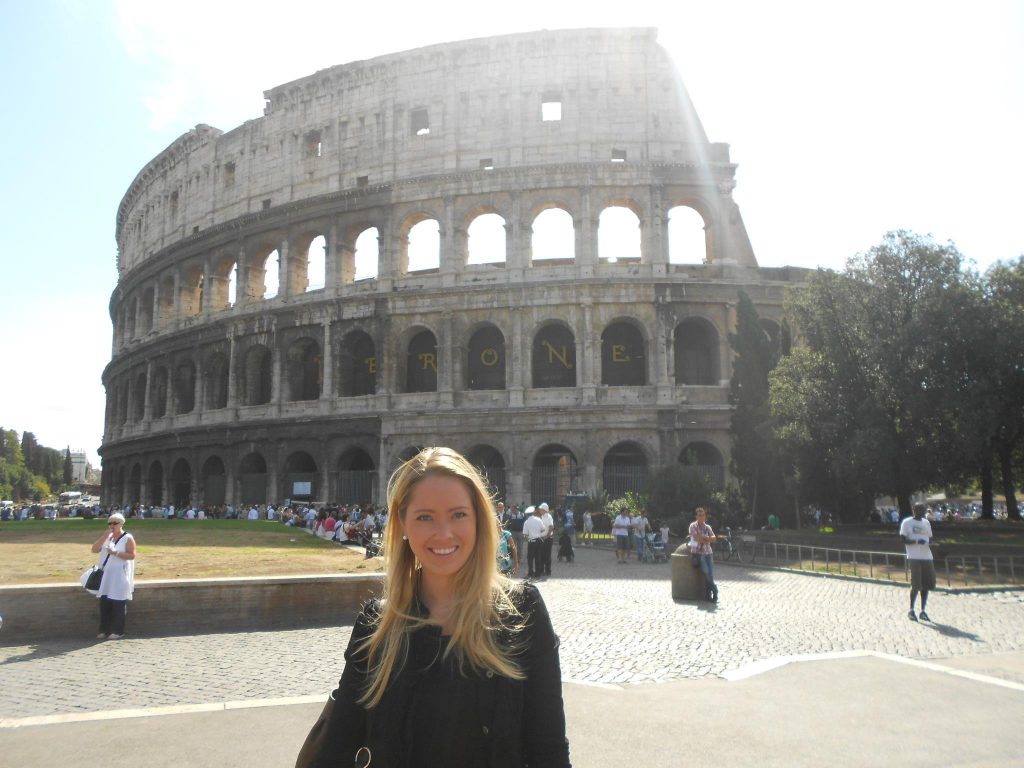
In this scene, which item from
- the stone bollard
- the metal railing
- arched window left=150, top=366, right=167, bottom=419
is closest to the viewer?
the stone bollard

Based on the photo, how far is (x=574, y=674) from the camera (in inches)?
273

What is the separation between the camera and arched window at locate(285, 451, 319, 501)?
3100 centimetres

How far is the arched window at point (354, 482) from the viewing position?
30.1 m

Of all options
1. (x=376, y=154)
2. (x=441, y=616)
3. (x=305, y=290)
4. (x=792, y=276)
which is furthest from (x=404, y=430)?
(x=441, y=616)

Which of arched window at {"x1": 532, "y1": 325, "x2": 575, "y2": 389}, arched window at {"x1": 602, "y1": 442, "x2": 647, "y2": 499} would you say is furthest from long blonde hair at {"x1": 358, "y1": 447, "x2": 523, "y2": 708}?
arched window at {"x1": 532, "y1": 325, "x2": 575, "y2": 389}

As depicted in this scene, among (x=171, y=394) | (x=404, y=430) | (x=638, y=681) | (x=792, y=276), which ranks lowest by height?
(x=638, y=681)

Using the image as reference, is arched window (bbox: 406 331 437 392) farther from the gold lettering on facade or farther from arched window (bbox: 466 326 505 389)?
the gold lettering on facade

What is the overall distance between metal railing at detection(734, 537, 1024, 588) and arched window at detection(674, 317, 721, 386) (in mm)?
Result: 11015

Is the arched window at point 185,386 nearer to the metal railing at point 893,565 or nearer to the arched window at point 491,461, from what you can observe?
the arched window at point 491,461

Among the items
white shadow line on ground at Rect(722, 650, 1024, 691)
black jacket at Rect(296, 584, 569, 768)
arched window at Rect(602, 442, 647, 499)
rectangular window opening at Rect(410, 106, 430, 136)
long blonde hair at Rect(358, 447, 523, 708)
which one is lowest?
white shadow line on ground at Rect(722, 650, 1024, 691)

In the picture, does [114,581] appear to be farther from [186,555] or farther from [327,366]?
[327,366]

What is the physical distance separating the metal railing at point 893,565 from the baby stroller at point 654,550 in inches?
73.3

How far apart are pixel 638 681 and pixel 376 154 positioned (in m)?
29.6

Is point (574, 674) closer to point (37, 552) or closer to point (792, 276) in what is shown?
point (37, 552)
